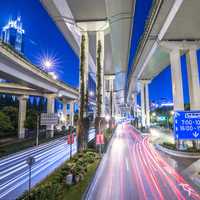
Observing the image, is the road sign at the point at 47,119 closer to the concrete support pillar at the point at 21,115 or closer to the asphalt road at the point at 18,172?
the asphalt road at the point at 18,172

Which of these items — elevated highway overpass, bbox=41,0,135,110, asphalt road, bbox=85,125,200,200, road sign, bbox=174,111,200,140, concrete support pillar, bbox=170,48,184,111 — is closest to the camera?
road sign, bbox=174,111,200,140

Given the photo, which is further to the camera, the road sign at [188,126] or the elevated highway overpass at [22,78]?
the elevated highway overpass at [22,78]

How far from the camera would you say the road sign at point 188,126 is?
9094mm

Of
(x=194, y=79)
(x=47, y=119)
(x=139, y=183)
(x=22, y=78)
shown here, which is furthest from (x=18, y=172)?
(x=194, y=79)

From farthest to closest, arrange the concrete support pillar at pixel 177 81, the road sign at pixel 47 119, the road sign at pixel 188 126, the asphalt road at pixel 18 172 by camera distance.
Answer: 1. the concrete support pillar at pixel 177 81
2. the road sign at pixel 47 119
3. the asphalt road at pixel 18 172
4. the road sign at pixel 188 126

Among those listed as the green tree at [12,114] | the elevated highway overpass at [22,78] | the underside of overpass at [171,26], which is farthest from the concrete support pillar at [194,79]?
the green tree at [12,114]

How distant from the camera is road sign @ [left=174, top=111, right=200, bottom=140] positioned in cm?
909

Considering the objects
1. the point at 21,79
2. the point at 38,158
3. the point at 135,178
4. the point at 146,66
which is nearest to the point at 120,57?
the point at 146,66

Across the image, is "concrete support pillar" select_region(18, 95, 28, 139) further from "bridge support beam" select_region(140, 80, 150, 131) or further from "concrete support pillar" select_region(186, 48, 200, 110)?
"concrete support pillar" select_region(186, 48, 200, 110)

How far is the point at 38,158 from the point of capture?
21.6 metres

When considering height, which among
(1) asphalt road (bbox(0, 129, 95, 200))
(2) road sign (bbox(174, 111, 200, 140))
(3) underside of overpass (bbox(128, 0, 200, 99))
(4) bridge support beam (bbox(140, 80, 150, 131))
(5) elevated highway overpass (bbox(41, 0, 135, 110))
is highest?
(5) elevated highway overpass (bbox(41, 0, 135, 110))

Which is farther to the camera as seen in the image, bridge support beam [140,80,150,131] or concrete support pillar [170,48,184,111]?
bridge support beam [140,80,150,131]

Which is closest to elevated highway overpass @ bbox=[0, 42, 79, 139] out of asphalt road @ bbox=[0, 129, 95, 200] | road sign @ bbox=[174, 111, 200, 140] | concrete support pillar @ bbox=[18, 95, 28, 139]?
concrete support pillar @ bbox=[18, 95, 28, 139]

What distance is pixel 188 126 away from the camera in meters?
9.25
